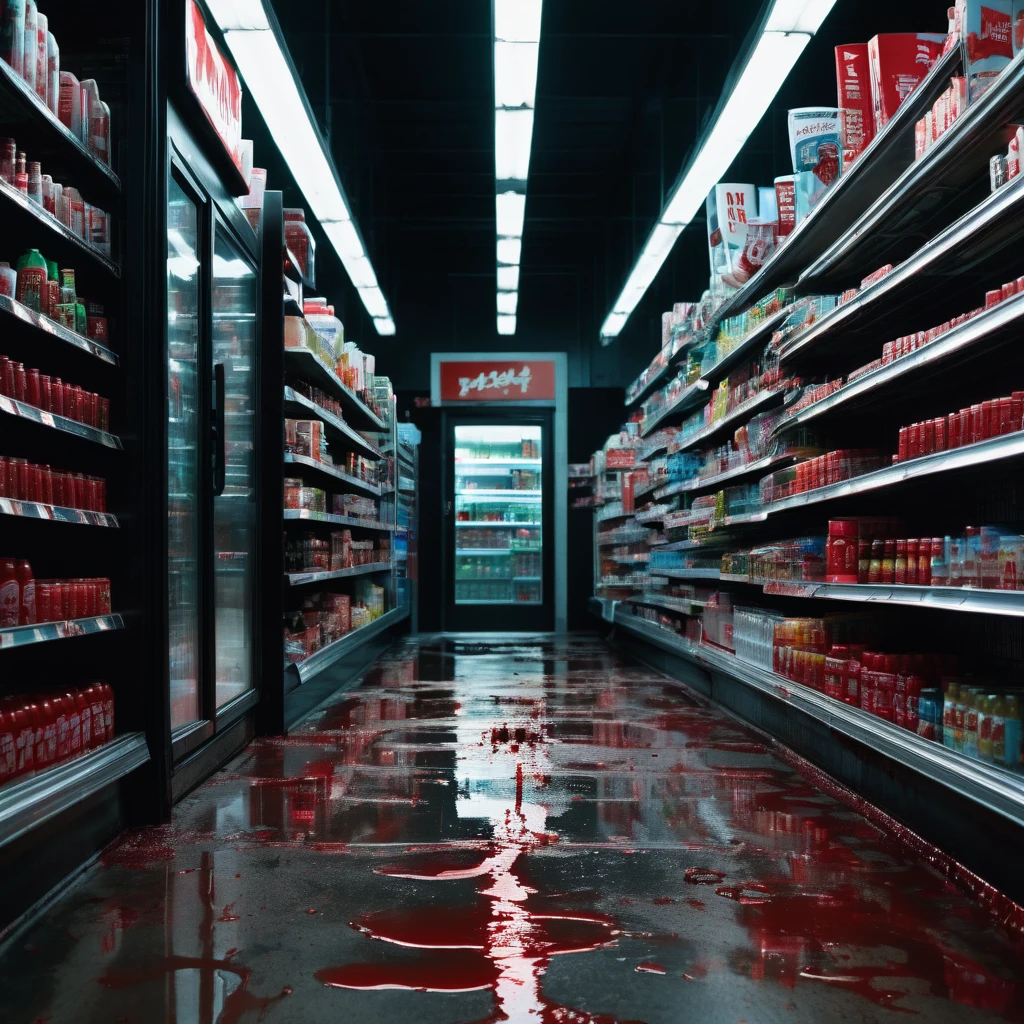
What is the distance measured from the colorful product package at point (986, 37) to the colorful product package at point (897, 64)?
86 cm

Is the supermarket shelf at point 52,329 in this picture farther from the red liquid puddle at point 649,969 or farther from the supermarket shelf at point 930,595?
the supermarket shelf at point 930,595

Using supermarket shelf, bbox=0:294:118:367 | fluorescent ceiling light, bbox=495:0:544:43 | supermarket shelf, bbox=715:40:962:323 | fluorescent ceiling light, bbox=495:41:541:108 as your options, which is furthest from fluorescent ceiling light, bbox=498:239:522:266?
supermarket shelf, bbox=0:294:118:367

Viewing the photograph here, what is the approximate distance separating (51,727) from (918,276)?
3.09m

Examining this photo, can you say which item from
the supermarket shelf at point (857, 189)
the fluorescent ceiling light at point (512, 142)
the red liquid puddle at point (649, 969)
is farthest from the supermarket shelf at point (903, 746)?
the fluorescent ceiling light at point (512, 142)

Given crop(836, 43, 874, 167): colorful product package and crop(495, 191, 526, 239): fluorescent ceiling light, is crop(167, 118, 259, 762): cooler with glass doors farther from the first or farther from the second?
crop(495, 191, 526, 239): fluorescent ceiling light

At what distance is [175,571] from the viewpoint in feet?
13.4

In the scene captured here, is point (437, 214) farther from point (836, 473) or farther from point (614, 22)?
point (836, 473)

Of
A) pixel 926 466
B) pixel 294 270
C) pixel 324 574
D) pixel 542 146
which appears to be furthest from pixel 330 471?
pixel 542 146

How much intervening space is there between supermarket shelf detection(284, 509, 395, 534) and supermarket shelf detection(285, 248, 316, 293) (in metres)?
1.43

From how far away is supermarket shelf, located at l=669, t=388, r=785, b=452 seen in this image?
5629 mm

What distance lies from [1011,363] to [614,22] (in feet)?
20.1

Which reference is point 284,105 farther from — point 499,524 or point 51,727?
point 499,524

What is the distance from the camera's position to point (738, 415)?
246 inches

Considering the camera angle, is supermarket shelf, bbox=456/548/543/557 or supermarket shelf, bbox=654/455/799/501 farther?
supermarket shelf, bbox=456/548/543/557
